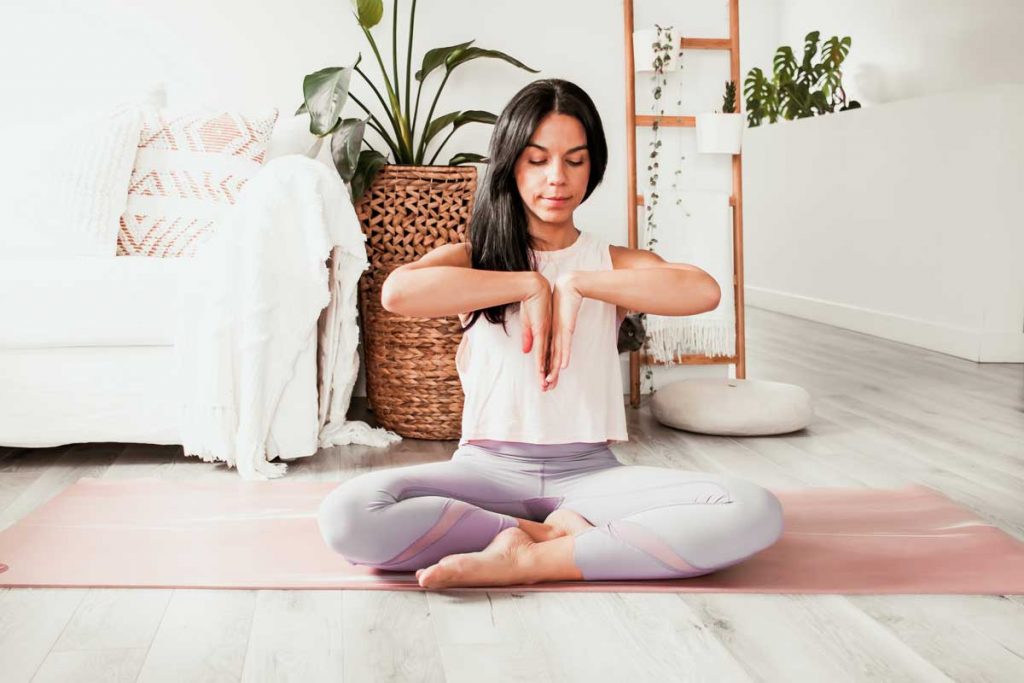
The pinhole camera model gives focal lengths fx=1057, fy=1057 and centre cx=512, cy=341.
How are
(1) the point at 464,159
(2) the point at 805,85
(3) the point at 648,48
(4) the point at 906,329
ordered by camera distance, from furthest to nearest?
1. (2) the point at 805,85
2. (4) the point at 906,329
3. (3) the point at 648,48
4. (1) the point at 464,159

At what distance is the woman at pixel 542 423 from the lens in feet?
5.16

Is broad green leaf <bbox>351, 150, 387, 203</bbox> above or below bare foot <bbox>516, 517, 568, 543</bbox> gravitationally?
above

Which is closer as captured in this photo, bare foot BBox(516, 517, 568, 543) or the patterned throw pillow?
bare foot BBox(516, 517, 568, 543)

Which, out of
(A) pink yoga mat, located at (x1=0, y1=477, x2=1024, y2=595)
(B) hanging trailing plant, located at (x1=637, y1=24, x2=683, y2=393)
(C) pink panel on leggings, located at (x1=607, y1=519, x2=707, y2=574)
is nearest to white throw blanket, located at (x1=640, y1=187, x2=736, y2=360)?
(B) hanging trailing plant, located at (x1=637, y1=24, x2=683, y2=393)

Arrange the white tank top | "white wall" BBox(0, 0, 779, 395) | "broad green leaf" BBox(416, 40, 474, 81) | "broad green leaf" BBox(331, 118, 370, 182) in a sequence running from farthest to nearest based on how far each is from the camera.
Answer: "white wall" BBox(0, 0, 779, 395) → "broad green leaf" BBox(416, 40, 474, 81) → "broad green leaf" BBox(331, 118, 370, 182) → the white tank top

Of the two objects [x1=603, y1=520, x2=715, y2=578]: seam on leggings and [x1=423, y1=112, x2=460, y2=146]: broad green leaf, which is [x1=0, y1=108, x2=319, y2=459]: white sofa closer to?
[x1=423, y1=112, x2=460, y2=146]: broad green leaf

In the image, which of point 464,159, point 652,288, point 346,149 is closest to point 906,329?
point 464,159

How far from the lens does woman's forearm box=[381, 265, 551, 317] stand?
1.65m

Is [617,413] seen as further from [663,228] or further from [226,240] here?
[663,228]

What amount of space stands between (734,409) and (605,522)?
1178 millimetres

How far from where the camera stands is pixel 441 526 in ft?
5.22

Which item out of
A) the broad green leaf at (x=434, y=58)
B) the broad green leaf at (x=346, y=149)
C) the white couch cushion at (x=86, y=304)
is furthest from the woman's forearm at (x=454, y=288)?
the broad green leaf at (x=434, y=58)

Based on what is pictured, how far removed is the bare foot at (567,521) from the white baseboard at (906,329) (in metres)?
3.01

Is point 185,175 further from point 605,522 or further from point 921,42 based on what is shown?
point 921,42
